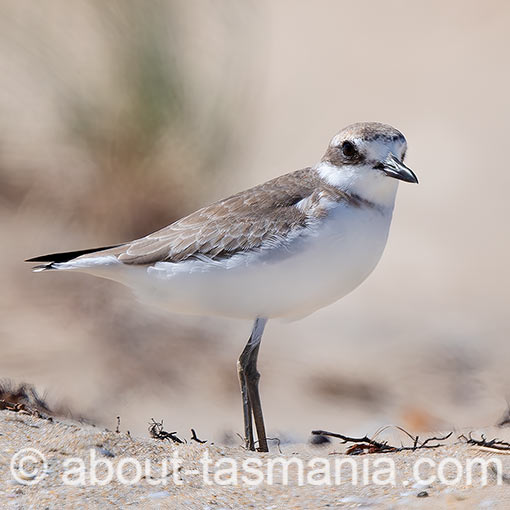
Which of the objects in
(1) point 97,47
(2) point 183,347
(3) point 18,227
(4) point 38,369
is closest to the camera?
(4) point 38,369

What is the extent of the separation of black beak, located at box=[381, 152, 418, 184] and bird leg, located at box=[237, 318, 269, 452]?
83 centimetres

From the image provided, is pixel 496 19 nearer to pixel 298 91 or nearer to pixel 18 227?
pixel 298 91

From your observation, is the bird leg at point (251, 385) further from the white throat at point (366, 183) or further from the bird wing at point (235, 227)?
the white throat at point (366, 183)

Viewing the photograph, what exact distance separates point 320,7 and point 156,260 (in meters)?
8.00

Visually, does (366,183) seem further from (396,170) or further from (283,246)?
(283,246)

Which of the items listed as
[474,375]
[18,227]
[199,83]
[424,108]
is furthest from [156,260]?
[424,108]

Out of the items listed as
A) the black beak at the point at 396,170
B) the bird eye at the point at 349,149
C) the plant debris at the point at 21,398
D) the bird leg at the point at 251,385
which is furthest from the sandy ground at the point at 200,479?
the bird eye at the point at 349,149

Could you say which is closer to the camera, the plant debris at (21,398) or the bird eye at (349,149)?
the bird eye at (349,149)

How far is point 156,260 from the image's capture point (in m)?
3.96

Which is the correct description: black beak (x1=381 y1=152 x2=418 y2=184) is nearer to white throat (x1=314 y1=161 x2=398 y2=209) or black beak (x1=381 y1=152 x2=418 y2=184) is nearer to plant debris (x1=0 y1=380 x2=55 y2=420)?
white throat (x1=314 y1=161 x2=398 y2=209)

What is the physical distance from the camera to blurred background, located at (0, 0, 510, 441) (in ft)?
20.4

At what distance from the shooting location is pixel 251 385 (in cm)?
409

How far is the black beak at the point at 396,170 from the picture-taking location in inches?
140

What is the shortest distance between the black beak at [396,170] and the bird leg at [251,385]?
32.5 inches
